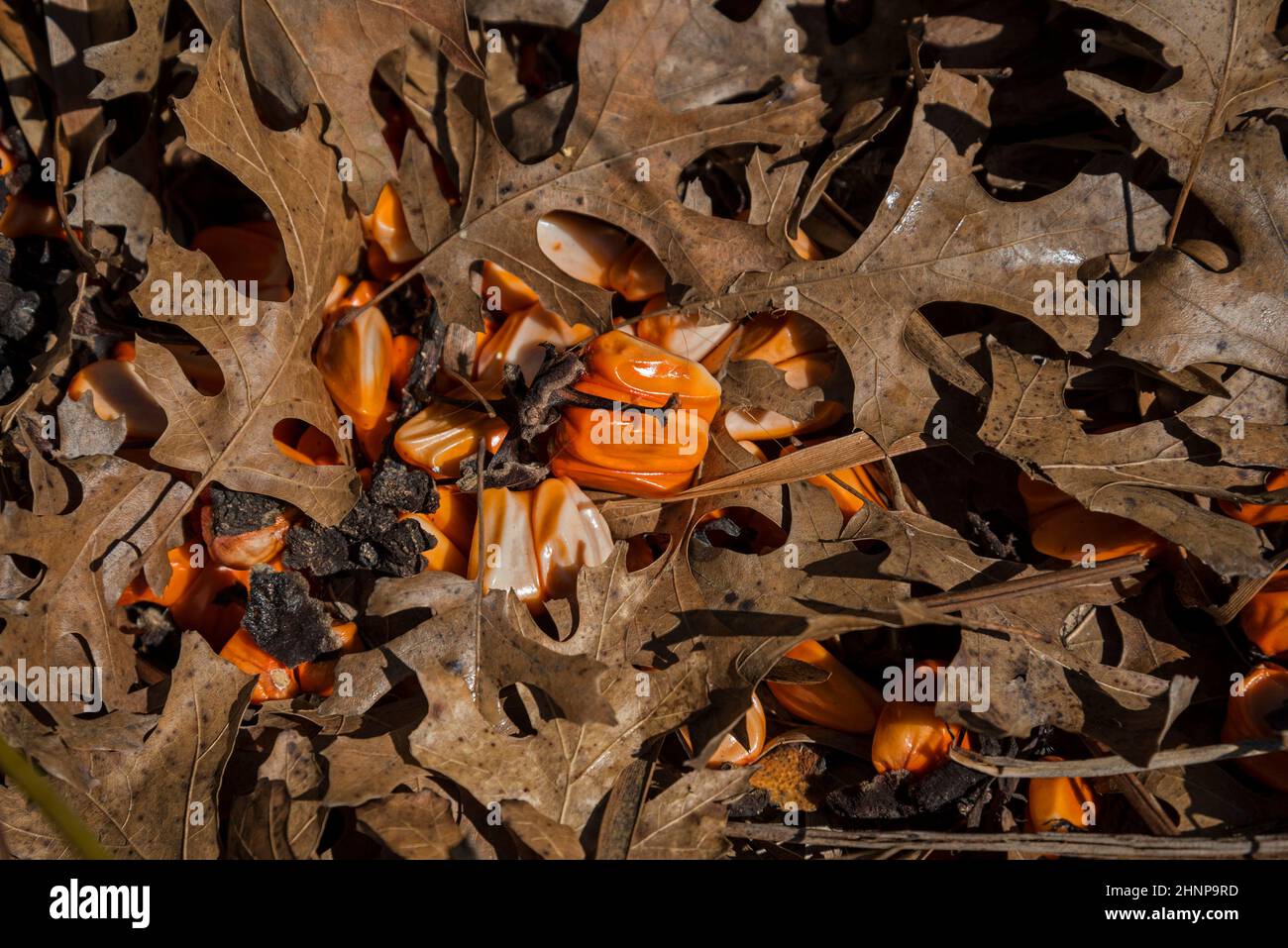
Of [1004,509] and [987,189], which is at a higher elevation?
[987,189]

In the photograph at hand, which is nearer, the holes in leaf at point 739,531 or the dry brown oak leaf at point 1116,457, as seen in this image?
the dry brown oak leaf at point 1116,457

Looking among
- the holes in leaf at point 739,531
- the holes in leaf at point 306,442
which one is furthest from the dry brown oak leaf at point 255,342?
the holes in leaf at point 739,531

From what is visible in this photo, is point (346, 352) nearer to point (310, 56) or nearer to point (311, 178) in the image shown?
point (311, 178)

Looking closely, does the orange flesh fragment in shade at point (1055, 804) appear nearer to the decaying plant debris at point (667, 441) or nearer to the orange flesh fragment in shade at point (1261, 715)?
the decaying plant debris at point (667, 441)
